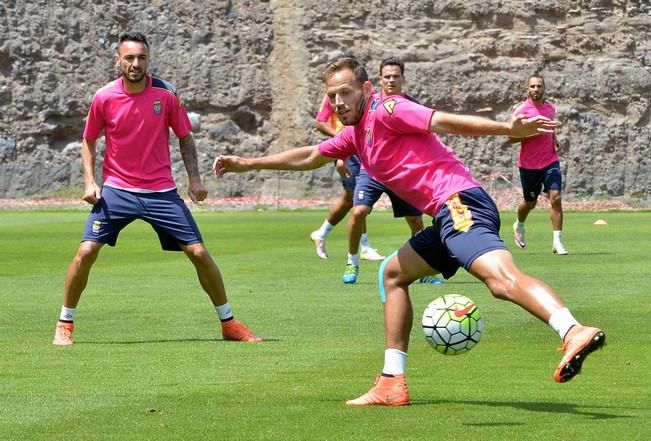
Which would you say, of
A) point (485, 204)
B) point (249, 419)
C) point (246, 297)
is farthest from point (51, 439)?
point (246, 297)

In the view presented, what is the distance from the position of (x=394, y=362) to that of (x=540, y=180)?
15.4 m

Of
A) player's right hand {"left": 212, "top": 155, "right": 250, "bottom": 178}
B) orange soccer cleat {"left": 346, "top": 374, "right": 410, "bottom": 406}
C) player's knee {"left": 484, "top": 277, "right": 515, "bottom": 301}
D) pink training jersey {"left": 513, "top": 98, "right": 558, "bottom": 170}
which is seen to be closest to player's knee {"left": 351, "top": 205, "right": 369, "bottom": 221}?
pink training jersey {"left": 513, "top": 98, "right": 558, "bottom": 170}

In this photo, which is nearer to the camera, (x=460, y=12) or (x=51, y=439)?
(x=51, y=439)

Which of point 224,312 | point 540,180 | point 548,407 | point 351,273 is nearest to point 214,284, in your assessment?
point 224,312

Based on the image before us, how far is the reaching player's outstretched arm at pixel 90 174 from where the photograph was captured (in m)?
11.5

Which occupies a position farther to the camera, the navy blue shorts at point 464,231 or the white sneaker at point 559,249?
the white sneaker at point 559,249

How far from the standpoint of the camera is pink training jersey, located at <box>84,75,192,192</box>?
11656 mm

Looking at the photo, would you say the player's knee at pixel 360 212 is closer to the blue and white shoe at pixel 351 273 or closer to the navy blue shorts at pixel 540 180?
the blue and white shoe at pixel 351 273

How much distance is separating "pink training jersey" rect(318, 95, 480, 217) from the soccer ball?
1.95 feet

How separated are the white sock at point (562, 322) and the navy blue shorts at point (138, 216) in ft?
15.9

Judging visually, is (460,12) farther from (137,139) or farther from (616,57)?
(137,139)

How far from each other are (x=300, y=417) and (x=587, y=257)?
1342 cm

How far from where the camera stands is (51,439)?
6992 mm

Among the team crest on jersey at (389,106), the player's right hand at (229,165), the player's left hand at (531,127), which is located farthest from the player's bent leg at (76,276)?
the player's left hand at (531,127)
